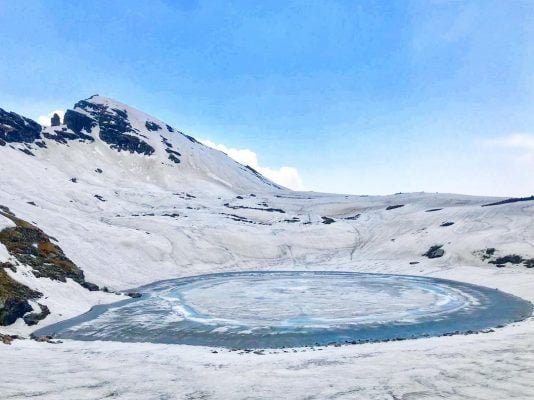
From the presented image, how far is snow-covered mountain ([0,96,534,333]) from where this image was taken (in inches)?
1700

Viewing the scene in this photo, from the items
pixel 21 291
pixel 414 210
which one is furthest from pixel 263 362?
pixel 414 210

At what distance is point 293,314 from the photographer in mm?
36562

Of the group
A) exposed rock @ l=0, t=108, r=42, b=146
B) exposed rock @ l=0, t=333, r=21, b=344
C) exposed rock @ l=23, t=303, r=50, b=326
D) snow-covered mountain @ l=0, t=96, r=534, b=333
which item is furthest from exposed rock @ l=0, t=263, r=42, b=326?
exposed rock @ l=0, t=108, r=42, b=146

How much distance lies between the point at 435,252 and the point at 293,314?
4647 centimetres

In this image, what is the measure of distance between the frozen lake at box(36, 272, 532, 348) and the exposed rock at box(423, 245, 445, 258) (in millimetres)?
16696

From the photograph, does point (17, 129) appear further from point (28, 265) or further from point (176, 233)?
point (28, 265)

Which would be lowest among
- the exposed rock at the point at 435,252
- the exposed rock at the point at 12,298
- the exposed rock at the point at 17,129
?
the exposed rock at the point at 12,298

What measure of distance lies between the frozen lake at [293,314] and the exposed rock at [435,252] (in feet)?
54.8

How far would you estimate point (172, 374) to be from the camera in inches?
771

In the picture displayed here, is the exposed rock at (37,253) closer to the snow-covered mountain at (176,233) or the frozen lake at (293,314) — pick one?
the snow-covered mountain at (176,233)

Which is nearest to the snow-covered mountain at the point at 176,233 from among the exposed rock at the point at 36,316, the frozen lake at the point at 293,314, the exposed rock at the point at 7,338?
the exposed rock at the point at 36,316

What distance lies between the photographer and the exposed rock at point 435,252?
73.6m

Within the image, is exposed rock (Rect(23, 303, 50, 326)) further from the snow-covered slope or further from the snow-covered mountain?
the snow-covered slope

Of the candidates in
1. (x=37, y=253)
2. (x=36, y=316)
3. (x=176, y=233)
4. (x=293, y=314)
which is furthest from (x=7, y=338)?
(x=176, y=233)
